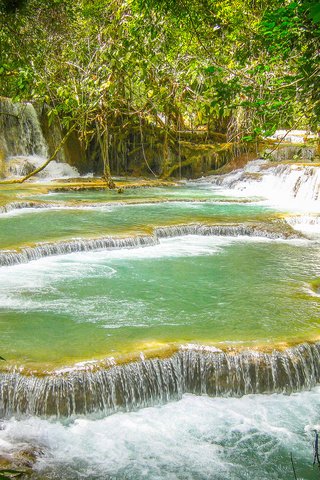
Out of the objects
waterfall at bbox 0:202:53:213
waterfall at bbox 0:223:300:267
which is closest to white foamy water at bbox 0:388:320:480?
waterfall at bbox 0:223:300:267

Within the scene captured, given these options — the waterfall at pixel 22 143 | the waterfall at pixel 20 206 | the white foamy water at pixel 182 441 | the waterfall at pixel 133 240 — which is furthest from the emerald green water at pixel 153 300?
the waterfall at pixel 22 143

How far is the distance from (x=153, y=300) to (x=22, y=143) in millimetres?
16790

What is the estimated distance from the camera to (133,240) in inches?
406

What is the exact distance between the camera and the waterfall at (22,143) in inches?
840

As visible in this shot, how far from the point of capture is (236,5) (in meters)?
11.4

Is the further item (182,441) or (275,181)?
(275,181)

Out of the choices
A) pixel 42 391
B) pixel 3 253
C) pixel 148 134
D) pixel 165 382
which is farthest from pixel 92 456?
pixel 148 134

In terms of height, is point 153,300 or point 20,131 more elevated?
point 20,131

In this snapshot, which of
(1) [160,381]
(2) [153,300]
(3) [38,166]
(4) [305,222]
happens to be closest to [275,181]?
(4) [305,222]

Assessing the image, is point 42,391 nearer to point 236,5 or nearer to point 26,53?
point 26,53

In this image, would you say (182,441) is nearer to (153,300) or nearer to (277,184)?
(153,300)

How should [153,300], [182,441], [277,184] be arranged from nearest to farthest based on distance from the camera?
[182,441] < [153,300] < [277,184]

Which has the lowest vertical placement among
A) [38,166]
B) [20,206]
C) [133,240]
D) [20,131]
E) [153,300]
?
[153,300]

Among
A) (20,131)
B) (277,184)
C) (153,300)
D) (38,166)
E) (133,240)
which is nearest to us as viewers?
(153,300)
